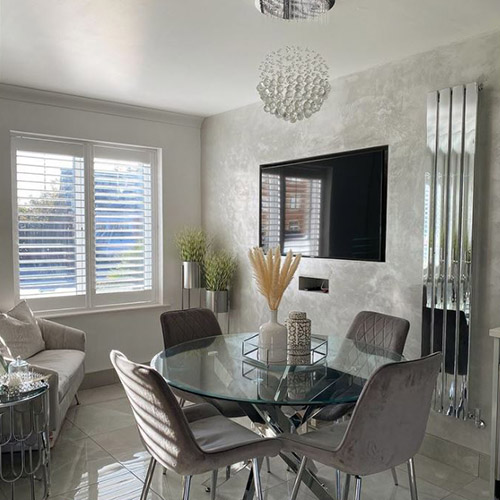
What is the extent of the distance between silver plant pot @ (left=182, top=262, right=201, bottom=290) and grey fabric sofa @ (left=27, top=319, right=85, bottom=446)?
1172 mm

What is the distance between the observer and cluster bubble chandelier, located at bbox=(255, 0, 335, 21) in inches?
98.3

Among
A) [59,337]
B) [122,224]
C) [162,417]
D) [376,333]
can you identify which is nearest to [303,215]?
[376,333]

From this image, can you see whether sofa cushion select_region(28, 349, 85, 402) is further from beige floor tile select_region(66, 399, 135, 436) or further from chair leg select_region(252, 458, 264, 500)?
chair leg select_region(252, 458, 264, 500)

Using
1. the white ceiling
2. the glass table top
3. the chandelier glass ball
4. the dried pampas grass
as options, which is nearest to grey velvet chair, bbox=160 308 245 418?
the glass table top

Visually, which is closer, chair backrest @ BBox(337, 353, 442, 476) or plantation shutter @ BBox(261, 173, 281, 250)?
chair backrest @ BBox(337, 353, 442, 476)

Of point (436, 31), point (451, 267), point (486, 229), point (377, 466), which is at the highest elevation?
point (436, 31)

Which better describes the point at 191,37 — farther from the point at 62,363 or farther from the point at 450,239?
the point at 62,363

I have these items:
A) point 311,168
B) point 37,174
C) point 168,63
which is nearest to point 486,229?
point 311,168

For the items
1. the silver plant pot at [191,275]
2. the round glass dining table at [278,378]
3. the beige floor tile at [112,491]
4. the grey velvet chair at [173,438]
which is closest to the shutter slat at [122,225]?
the silver plant pot at [191,275]

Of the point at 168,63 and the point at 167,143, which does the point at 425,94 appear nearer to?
the point at 168,63

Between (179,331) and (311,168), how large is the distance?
1704 millimetres

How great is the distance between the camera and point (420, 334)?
335 cm

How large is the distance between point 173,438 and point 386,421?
33.8 inches

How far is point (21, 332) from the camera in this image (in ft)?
12.8
